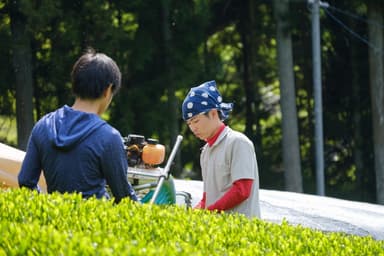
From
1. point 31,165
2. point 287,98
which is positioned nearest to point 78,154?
point 31,165

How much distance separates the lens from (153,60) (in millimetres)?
20453

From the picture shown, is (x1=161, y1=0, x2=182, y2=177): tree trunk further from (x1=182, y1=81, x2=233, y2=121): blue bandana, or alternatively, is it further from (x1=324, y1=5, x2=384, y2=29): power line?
(x1=182, y1=81, x2=233, y2=121): blue bandana

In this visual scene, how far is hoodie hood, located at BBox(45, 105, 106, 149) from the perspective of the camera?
4.33 m

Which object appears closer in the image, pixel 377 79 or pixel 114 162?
pixel 114 162

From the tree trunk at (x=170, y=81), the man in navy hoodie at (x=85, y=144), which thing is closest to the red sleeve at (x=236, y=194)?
the man in navy hoodie at (x=85, y=144)

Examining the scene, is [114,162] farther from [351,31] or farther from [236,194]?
[351,31]

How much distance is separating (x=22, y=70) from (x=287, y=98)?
5.51m

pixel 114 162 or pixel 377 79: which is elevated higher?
pixel 114 162

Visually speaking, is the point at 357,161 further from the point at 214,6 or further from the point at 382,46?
the point at 214,6

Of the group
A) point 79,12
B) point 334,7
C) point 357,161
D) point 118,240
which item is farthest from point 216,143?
point 357,161

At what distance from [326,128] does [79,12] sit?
8.09 meters

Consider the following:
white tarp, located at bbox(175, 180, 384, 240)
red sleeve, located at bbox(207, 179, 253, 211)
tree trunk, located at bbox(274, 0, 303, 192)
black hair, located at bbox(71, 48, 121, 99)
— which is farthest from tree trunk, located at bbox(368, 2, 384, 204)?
black hair, located at bbox(71, 48, 121, 99)

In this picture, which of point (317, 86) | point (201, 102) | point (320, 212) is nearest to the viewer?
point (201, 102)

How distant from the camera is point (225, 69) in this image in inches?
886
